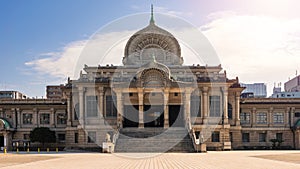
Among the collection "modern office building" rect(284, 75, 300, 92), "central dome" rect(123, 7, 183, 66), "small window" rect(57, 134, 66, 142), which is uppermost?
"central dome" rect(123, 7, 183, 66)

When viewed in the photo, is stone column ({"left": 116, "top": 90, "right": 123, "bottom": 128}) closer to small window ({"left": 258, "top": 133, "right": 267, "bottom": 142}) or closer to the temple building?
the temple building

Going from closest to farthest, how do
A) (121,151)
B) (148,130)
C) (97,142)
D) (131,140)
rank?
(121,151)
(131,140)
(148,130)
(97,142)

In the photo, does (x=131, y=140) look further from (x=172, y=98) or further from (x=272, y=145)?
(x=272, y=145)

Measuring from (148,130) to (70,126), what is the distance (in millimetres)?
14574

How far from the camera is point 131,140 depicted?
55562 millimetres

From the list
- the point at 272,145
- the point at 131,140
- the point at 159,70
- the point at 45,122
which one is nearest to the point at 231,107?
the point at 272,145

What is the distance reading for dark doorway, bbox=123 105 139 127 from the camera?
215 ft

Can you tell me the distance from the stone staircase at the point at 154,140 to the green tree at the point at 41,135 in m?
14.8

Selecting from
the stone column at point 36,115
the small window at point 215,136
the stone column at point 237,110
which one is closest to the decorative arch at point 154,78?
the small window at point 215,136

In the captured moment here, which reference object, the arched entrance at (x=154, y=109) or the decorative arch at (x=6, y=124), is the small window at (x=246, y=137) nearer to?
the arched entrance at (x=154, y=109)

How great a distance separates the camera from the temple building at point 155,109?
6275 centimetres

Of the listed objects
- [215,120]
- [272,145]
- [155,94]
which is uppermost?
[155,94]

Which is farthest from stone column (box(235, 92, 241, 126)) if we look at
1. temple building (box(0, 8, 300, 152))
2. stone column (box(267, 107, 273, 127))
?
stone column (box(267, 107, 273, 127))

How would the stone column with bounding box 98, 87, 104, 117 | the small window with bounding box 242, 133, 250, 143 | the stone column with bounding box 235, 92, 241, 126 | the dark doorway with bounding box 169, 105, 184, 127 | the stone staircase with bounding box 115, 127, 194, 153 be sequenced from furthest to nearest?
the small window with bounding box 242, 133, 250, 143, the stone column with bounding box 235, 92, 241, 126, the dark doorway with bounding box 169, 105, 184, 127, the stone column with bounding box 98, 87, 104, 117, the stone staircase with bounding box 115, 127, 194, 153
